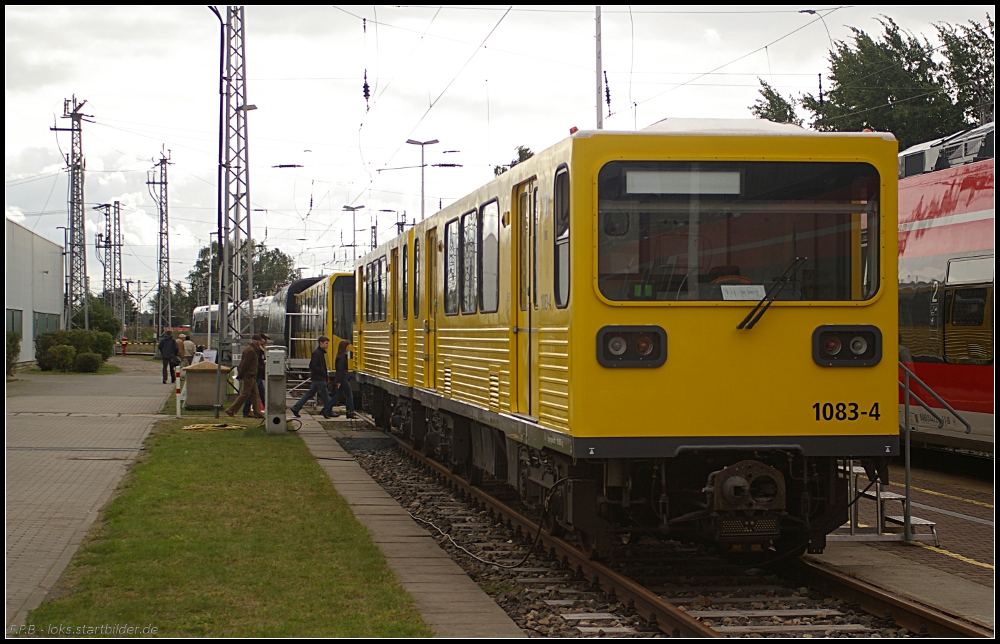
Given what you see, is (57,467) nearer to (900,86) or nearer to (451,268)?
(451,268)

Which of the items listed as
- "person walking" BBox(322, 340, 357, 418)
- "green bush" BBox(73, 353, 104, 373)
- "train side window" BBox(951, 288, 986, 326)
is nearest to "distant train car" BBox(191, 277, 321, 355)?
"green bush" BBox(73, 353, 104, 373)

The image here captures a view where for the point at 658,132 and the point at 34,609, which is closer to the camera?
the point at 34,609

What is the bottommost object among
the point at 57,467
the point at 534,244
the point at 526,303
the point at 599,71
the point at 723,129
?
the point at 57,467

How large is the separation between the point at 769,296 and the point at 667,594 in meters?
2.13

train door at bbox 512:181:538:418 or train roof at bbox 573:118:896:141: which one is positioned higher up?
train roof at bbox 573:118:896:141

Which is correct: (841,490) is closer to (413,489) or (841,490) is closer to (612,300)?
(612,300)

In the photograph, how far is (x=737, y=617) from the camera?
721cm

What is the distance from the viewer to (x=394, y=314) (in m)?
16.8

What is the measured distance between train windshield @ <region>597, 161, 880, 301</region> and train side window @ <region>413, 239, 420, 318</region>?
23.7 ft

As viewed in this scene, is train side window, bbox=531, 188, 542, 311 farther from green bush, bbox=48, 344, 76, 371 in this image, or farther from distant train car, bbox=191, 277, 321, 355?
green bush, bbox=48, 344, 76, 371

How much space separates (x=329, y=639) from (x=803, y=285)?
387cm

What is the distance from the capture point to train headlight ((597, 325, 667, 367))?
7.52 metres

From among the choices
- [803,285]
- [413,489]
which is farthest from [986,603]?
[413,489]

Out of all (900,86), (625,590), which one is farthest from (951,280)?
(900,86)
